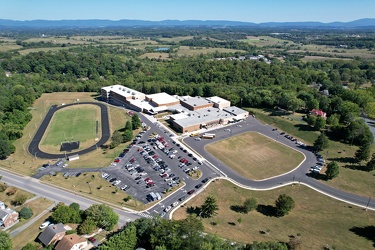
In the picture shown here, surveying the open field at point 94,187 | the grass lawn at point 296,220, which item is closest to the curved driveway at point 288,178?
the grass lawn at point 296,220

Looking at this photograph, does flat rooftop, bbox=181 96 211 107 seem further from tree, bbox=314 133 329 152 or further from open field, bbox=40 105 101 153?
tree, bbox=314 133 329 152

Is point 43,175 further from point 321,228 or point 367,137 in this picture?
point 367,137

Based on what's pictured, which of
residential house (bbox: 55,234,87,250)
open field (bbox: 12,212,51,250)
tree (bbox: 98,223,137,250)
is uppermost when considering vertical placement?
tree (bbox: 98,223,137,250)

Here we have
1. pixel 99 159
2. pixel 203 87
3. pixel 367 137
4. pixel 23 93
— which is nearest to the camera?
pixel 99 159

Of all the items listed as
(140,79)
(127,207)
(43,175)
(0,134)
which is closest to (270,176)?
(127,207)

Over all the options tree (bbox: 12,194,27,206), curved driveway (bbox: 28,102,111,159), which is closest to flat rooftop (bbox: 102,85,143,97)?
curved driveway (bbox: 28,102,111,159)

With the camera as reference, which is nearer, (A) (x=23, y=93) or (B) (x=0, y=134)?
(B) (x=0, y=134)
